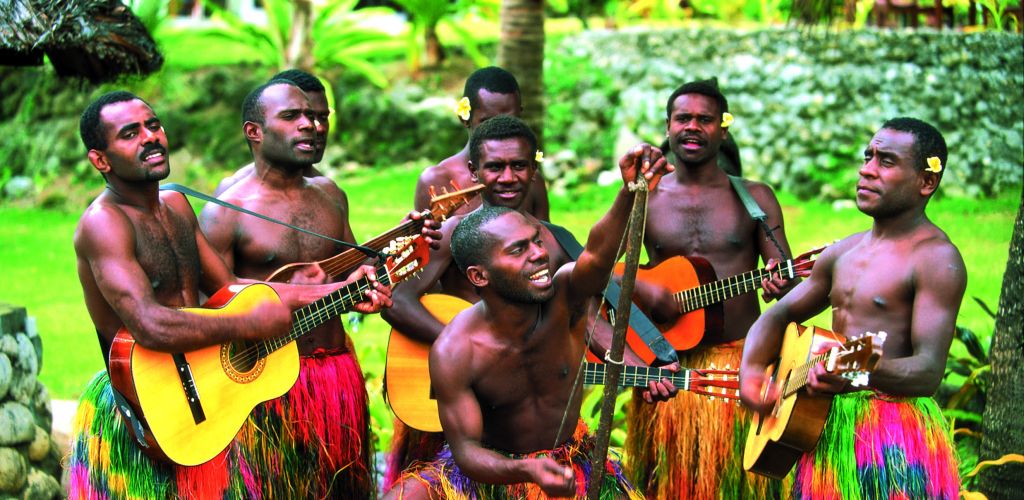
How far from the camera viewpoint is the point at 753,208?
4828mm

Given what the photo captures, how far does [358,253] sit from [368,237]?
15.7 ft

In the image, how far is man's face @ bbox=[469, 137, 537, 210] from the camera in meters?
4.36

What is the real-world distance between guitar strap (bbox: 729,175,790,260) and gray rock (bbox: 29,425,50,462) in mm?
3140

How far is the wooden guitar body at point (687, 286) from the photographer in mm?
4805

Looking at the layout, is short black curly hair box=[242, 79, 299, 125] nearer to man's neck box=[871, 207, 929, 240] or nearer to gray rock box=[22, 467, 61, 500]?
gray rock box=[22, 467, 61, 500]

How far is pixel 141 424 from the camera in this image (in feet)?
12.4

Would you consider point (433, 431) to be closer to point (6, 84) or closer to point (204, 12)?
point (6, 84)

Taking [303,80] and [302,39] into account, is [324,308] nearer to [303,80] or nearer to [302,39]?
[303,80]

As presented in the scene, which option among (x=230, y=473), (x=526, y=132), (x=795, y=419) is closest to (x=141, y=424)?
(x=230, y=473)

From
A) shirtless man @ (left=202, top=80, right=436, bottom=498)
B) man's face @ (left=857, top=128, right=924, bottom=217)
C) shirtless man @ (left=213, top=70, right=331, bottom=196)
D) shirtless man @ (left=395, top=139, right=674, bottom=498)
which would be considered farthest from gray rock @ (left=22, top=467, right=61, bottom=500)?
man's face @ (left=857, top=128, right=924, bottom=217)

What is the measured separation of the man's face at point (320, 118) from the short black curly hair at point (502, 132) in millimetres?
601

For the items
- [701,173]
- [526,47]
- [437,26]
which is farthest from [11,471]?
[437,26]

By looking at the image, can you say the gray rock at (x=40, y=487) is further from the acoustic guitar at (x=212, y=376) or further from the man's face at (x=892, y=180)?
the man's face at (x=892, y=180)

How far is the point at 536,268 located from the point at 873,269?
1.11m
